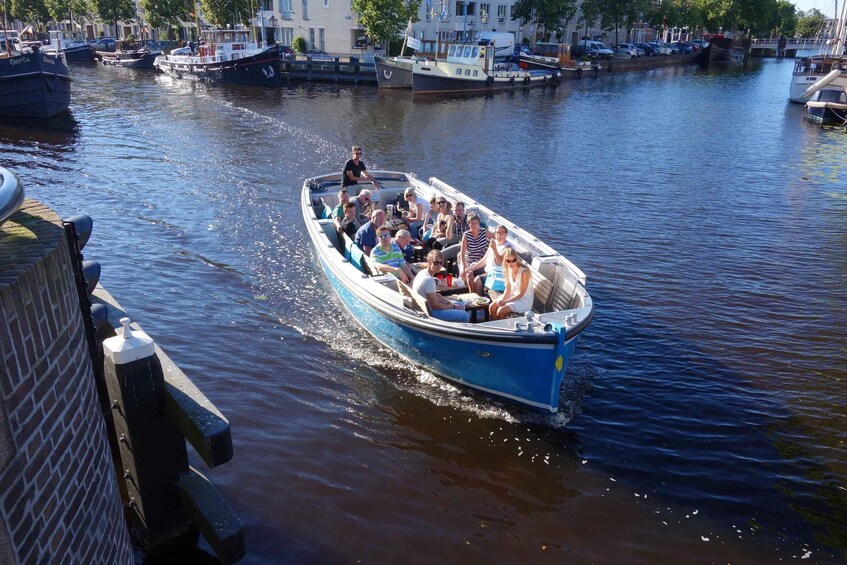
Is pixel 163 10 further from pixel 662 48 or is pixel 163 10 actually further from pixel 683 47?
pixel 683 47

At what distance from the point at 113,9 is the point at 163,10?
11662mm

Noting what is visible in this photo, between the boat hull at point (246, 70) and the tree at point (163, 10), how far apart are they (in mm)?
25612

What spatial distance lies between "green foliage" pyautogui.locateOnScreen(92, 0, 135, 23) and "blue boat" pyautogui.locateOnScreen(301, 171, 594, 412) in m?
79.7

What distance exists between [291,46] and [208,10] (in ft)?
29.1

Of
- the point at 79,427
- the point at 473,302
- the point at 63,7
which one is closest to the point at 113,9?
the point at 63,7

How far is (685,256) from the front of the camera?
15242mm

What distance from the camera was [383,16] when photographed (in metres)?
51.4

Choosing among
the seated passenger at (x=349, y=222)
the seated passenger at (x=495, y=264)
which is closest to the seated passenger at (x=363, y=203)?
the seated passenger at (x=349, y=222)

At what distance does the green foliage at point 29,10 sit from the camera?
79.2 m

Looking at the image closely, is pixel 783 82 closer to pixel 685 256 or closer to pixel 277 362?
pixel 685 256

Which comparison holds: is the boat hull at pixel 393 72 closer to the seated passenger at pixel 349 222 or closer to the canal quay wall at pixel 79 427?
the seated passenger at pixel 349 222

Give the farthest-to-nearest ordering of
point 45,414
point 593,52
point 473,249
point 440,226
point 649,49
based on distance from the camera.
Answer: point 649,49
point 593,52
point 440,226
point 473,249
point 45,414

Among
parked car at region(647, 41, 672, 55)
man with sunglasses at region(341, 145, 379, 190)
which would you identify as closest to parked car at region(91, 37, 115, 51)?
parked car at region(647, 41, 672, 55)

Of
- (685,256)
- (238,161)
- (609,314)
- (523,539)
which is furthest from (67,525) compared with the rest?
(238,161)
